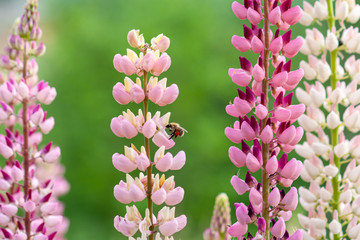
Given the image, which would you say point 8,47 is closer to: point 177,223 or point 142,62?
point 142,62

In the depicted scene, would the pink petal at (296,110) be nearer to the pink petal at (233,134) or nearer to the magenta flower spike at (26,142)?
the pink petal at (233,134)

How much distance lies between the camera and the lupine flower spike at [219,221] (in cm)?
155

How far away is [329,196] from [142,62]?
566mm

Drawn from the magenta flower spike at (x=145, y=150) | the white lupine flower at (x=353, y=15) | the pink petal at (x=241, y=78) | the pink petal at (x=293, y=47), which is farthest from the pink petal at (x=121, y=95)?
the white lupine flower at (x=353, y=15)

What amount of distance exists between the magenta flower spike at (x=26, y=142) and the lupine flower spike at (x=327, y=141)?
589 mm

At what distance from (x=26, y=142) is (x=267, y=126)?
0.65 m

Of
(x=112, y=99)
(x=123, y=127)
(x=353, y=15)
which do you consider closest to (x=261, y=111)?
(x=123, y=127)

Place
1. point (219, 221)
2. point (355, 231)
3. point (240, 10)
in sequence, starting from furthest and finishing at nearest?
1. point (219, 221)
2. point (355, 231)
3. point (240, 10)

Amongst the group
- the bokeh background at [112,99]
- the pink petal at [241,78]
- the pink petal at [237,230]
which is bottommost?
the bokeh background at [112,99]

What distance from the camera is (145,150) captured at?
3.56ft

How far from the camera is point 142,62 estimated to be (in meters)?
1.08

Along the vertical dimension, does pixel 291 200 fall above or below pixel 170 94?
below

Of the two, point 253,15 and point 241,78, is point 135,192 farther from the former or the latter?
point 253,15

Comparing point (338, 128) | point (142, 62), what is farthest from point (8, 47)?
point (338, 128)
